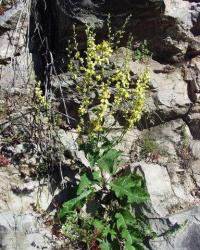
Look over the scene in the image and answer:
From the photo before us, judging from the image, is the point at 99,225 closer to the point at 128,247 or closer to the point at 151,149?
the point at 128,247

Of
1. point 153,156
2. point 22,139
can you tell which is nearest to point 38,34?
point 22,139

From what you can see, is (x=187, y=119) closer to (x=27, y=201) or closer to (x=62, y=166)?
(x=62, y=166)

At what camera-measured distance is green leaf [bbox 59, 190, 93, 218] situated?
18.9ft

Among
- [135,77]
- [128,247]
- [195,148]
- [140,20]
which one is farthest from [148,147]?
[140,20]

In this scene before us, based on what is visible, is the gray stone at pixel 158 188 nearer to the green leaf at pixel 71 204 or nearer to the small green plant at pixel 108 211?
the small green plant at pixel 108 211

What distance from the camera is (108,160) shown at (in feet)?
18.9

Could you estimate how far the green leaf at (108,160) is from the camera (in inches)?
224

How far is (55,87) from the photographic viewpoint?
6.87 m

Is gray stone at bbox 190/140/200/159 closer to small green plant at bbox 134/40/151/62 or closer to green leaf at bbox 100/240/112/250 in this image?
small green plant at bbox 134/40/151/62

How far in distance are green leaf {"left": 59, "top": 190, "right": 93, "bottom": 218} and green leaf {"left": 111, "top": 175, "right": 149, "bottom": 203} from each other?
0.33m

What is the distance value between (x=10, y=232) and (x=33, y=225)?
32 centimetres

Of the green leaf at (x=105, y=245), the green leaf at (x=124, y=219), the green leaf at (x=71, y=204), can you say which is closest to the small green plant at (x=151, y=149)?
the green leaf at (x=124, y=219)

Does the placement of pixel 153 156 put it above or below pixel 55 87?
below

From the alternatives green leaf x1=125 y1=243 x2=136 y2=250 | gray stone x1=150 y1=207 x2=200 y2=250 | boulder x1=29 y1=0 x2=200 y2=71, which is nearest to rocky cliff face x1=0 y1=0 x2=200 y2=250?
boulder x1=29 y1=0 x2=200 y2=71
